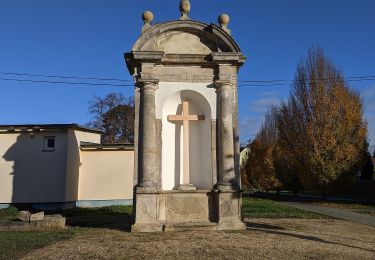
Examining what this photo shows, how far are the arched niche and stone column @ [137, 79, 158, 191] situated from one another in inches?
28.1

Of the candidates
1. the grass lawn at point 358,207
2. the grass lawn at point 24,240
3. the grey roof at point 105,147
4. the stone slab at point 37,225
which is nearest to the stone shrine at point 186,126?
the grass lawn at point 24,240

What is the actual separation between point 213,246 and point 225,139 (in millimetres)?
3470

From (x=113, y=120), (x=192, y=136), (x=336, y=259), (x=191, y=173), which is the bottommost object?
(x=336, y=259)

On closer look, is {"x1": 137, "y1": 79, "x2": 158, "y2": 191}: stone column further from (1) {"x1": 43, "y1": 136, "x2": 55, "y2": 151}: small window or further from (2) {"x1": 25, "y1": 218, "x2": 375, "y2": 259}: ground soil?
(1) {"x1": 43, "y1": 136, "x2": 55, "y2": 151}: small window

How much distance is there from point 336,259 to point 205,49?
21.8 feet

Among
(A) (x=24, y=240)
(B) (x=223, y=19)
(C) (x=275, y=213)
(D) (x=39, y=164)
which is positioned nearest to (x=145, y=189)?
(A) (x=24, y=240)

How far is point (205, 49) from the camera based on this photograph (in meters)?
11.0

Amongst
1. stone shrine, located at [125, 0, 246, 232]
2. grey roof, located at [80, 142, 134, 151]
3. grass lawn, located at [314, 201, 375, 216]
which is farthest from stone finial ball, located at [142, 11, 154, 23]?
grass lawn, located at [314, 201, 375, 216]

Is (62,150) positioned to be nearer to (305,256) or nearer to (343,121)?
(305,256)

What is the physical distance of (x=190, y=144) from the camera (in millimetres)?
11289

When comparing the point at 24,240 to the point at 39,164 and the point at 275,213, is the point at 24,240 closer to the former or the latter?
the point at 275,213

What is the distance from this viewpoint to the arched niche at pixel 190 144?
10.9 metres

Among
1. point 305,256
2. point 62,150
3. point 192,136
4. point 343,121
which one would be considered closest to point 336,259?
point 305,256

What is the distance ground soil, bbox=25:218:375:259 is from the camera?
679cm
